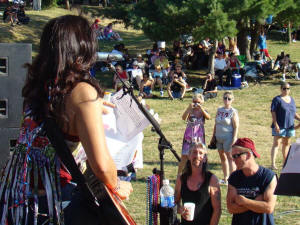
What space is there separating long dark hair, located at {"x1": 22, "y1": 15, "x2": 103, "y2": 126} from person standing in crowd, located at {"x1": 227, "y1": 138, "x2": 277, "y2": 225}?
250 cm

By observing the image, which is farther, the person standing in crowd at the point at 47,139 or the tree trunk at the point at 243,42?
the tree trunk at the point at 243,42

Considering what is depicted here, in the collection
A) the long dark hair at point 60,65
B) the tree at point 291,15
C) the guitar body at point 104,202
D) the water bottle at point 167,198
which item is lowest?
the water bottle at point 167,198

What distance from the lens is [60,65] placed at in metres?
2.25

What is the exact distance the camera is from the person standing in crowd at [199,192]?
190 inches

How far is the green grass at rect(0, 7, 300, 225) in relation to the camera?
687 centimetres

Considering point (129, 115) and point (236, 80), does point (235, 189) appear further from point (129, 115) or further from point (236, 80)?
point (236, 80)

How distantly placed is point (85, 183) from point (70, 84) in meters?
0.44

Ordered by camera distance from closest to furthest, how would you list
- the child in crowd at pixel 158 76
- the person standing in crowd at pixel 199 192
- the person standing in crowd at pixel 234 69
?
the person standing in crowd at pixel 199 192 < the child in crowd at pixel 158 76 < the person standing in crowd at pixel 234 69

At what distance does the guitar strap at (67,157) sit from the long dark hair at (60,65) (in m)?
0.05

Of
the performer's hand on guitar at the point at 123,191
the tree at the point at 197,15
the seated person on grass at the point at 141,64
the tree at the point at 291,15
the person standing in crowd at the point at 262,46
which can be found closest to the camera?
the performer's hand on guitar at the point at 123,191

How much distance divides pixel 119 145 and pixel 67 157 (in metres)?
4.13

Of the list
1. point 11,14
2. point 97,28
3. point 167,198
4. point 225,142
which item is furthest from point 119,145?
point 11,14

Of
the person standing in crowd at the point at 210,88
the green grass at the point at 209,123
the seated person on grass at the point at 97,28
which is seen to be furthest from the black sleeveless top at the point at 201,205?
the person standing in crowd at the point at 210,88

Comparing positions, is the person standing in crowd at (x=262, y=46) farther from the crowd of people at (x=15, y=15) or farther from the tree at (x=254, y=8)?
the crowd of people at (x=15, y=15)
